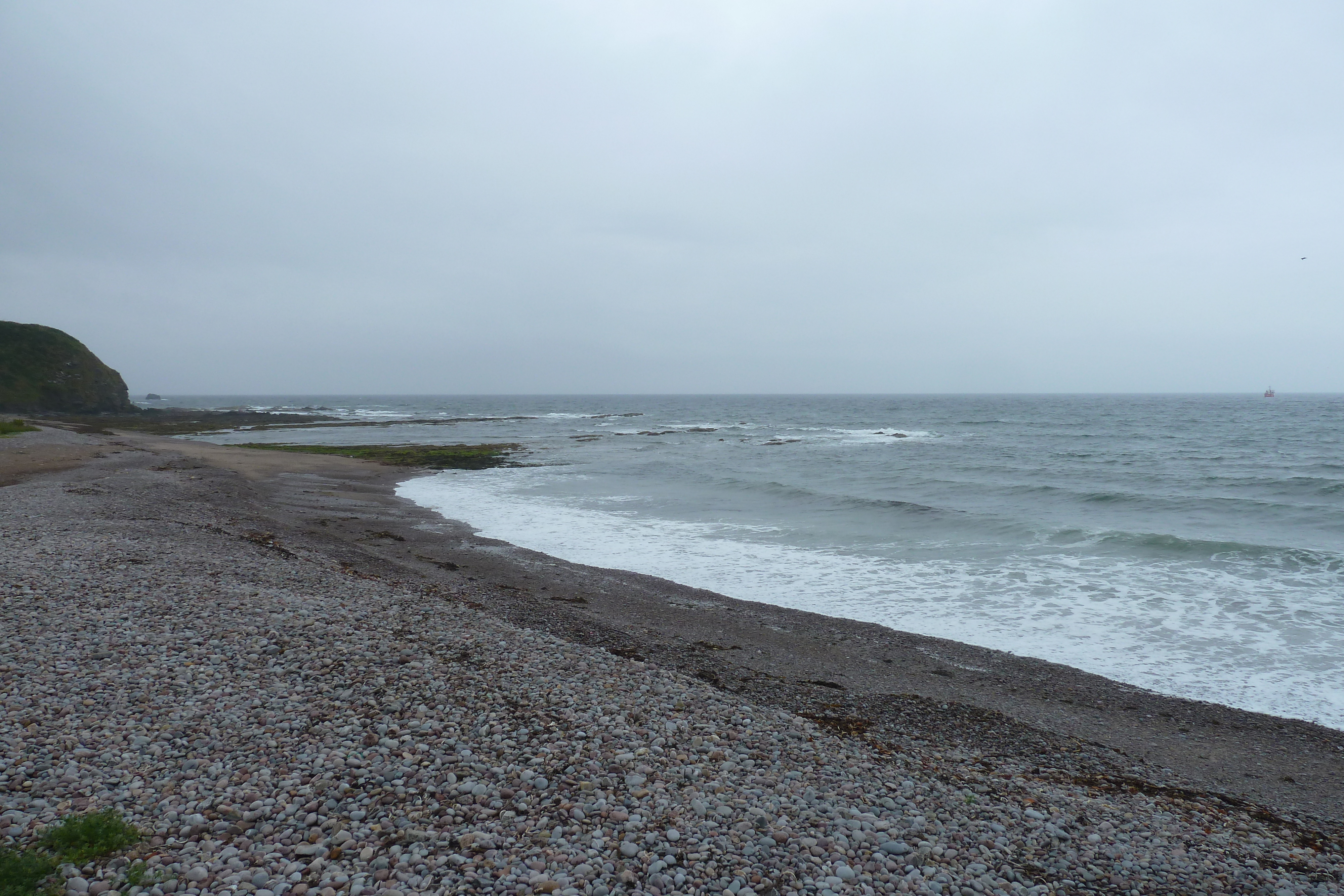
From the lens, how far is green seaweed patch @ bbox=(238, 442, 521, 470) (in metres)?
35.1

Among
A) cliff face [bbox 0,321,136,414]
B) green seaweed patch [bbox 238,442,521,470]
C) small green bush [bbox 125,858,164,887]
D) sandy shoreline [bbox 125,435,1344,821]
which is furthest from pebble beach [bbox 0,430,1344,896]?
→ cliff face [bbox 0,321,136,414]

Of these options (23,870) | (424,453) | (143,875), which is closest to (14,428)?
(424,453)

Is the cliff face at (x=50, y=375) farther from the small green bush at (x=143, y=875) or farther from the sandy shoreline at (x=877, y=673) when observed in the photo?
the small green bush at (x=143, y=875)

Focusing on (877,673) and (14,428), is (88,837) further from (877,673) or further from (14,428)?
(14,428)

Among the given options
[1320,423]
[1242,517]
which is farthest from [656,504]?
[1320,423]

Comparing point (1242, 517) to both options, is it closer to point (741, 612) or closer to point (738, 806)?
point (741, 612)

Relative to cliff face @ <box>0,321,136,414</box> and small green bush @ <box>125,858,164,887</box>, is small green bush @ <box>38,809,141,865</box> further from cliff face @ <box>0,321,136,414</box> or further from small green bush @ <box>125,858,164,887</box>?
cliff face @ <box>0,321,136,414</box>

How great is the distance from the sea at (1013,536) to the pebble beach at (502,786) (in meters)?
4.94

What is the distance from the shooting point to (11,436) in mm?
34406

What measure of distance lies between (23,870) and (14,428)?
4737 centimetres

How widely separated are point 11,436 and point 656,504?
113 ft

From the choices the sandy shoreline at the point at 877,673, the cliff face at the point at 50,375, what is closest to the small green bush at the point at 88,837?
the sandy shoreline at the point at 877,673

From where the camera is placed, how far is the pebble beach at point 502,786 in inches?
169

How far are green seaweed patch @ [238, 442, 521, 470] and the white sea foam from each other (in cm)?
1634
